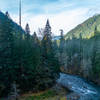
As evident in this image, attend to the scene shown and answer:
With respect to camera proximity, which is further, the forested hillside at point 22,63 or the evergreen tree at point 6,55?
the forested hillside at point 22,63

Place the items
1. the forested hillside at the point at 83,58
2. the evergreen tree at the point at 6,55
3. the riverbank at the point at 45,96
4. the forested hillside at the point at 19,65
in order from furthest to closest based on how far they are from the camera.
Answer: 1. the forested hillside at the point at 83,58
2. the riverbank at the point at 45,96
3. the forested hillside at the point at 19,65
4. the evergreen tree at the point at 6,55

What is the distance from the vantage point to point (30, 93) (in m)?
22.7

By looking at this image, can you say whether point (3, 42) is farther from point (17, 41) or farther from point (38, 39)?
point (38, 39)

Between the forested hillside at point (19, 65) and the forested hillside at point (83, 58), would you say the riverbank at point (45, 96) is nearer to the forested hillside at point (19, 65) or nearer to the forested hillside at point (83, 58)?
the forested hillside at point (19, 65)

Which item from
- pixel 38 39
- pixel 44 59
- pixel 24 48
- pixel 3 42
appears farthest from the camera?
pixel 38 39

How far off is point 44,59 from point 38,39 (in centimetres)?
743

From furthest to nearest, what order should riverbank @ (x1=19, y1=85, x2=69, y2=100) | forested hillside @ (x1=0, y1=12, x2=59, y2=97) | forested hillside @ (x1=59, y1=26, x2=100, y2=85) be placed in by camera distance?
forested hillside @ (x1=59, y1=26, x2=100, y2=85), riverbank @ (x1=19, y1=85, x2=69, y2=100), forested hillside @ (x1=0, y1=12, x2=59, y2=97)

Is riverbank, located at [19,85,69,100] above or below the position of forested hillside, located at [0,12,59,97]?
below

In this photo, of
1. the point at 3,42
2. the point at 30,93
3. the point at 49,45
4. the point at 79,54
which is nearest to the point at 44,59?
the point at 49,45

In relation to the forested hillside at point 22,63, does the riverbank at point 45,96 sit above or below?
below

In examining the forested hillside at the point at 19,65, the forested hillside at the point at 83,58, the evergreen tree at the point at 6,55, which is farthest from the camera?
the forested hillside at the point at 83,58

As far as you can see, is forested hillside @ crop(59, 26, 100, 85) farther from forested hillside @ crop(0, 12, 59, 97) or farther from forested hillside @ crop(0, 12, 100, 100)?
forested hillside @ crop(0, 12, 59, 97)

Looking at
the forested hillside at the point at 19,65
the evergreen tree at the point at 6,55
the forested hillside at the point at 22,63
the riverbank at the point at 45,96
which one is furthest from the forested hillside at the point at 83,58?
the evergreen tree at the point at 6,55

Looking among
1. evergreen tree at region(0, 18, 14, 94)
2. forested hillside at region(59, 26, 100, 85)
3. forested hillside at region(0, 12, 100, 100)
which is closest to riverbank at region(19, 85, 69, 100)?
forested hillside at region(0, 12, 100, 100)
